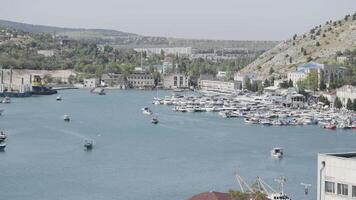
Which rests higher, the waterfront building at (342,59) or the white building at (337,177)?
the waterfront building at (342,59)

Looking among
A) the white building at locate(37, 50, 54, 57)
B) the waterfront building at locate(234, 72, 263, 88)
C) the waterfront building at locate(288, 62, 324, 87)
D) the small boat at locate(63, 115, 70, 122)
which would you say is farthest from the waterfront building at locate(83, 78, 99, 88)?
the small boat at locate(63, 115, 70, 122)

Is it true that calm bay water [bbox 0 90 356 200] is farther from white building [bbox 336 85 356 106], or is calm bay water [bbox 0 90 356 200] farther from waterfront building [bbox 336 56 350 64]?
waterfront building [bbox 336 56 350 64]

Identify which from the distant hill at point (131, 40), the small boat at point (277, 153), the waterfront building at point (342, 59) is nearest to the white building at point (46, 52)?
the waterfront building at point (342, 59)

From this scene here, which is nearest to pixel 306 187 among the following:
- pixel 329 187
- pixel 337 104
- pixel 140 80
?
pixel 329 187

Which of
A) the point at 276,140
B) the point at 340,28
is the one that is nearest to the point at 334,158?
the point at 276,140

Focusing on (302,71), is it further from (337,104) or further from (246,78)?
(337,104)

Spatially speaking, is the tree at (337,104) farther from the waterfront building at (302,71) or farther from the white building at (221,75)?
the white building at (221,75)
